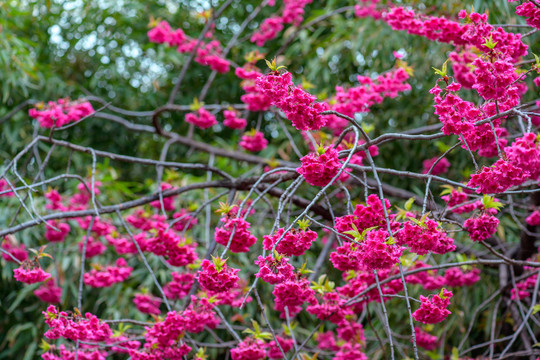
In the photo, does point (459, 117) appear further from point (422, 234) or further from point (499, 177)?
point (422, 234)

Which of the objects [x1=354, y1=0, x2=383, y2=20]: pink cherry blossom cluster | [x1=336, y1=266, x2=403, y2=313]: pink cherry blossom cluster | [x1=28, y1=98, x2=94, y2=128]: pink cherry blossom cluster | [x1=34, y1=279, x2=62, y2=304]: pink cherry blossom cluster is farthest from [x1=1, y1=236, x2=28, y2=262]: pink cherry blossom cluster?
[x1=354, y1=0, x2=383, y2=20]: pink cherry blossom cluster

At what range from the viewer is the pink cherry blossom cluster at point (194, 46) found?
317 centimetres

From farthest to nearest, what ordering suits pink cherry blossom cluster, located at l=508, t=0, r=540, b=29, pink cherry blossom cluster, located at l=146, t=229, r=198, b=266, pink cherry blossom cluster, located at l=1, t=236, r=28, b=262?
pink cherry blossom cluster, located at l=1, t=236, r=28, b=262, pink cherry blossom cluster, located at l=146, t=229, r=198, b=266, pink cherry blossom cluster, located at l=508, t=0, r=540, b=29

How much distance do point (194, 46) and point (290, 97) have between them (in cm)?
201

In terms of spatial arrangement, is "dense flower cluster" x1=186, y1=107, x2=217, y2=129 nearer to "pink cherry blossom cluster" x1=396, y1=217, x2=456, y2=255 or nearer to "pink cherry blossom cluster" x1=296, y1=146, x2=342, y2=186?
"pink cherry blossom cluster" x1=296, y1=146, x2=342, y2=186

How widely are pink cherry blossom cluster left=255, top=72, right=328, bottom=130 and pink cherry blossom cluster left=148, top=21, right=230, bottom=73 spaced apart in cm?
187

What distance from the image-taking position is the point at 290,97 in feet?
4.33

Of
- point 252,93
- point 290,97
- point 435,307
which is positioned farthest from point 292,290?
point 252,93

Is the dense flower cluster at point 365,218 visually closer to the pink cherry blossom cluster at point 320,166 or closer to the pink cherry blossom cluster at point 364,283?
the pink cherry blossom cluster at point 320,166

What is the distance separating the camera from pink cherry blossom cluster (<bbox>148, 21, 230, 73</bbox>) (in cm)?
317

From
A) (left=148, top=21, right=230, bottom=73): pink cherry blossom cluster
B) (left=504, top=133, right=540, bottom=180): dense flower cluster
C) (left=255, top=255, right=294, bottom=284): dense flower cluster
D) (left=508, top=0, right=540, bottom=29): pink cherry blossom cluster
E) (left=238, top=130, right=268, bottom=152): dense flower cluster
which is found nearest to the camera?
(left=504, top=133, right=540, bottom=180): dense flower cluster

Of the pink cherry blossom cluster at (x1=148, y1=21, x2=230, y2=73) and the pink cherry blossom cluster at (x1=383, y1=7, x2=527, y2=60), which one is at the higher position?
the pink cherry blossom cluster at (x1=383, y1=7, x2=527, y2=60)

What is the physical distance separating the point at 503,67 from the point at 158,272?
7.99 feet

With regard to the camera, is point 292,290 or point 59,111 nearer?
point 292,290
